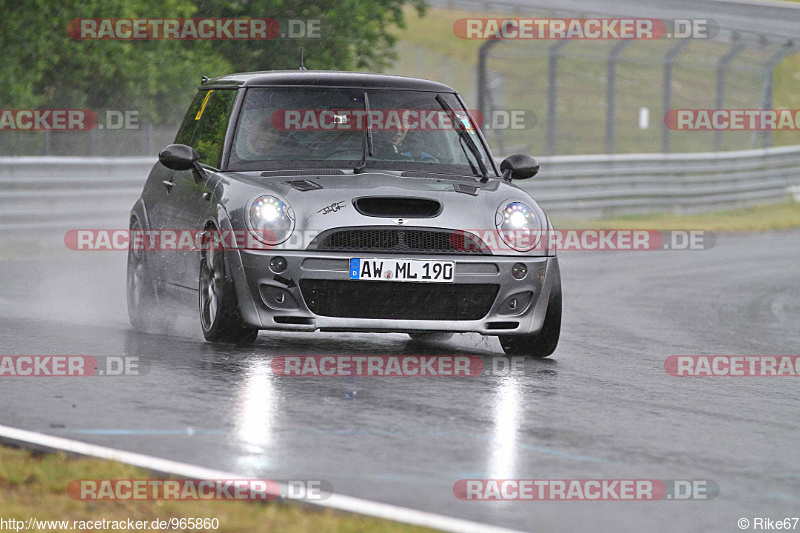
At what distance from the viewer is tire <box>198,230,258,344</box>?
28.1ft

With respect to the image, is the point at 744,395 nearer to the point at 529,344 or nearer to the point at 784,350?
the point at 529,344

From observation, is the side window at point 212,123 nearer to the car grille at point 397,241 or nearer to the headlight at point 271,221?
the headlight at point 271,221

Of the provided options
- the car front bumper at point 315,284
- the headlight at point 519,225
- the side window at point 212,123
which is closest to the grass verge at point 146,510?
the car front bumper at point 315,284

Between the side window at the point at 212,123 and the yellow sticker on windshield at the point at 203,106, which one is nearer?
the side window at the point at 212,123

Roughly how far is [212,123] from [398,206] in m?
1.87

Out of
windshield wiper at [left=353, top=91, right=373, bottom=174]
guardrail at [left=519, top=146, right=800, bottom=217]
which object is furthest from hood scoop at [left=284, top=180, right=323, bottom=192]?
guardrail at [left=519, top=146, right=800, bottom=217]

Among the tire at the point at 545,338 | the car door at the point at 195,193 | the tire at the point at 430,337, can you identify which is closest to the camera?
the tire at the point at 545,338

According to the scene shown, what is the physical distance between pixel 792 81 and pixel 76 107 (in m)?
50.5

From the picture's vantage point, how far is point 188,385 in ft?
24.7

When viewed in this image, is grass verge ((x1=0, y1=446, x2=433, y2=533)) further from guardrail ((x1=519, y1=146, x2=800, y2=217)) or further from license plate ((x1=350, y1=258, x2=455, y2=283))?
guardrail ((x1=519, y1=146, x2=800, y2=217))

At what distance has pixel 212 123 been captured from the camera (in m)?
9.95

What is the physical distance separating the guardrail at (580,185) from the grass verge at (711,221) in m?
0.20

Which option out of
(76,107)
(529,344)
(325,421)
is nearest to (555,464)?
(325,421)

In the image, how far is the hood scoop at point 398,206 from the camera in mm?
8578
